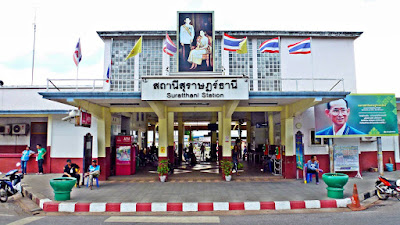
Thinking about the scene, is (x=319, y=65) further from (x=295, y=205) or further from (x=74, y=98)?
(x=74, y=98)

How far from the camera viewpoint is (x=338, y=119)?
44.7 ft

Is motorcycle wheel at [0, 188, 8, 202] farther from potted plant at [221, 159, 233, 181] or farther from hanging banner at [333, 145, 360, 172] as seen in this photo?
hanging banner at [333, 145, 360, 172]

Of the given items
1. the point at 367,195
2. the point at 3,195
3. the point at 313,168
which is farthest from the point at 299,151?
the point at 3,195

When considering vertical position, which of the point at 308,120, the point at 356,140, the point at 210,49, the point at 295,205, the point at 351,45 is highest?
the point at 351,45

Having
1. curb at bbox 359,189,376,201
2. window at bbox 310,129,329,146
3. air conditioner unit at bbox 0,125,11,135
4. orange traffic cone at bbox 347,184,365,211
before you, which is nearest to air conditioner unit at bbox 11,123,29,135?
air conditioner unit at bbox 0,125,11,135

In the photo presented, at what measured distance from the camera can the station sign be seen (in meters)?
11.5

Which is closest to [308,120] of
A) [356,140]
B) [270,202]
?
[356,140]

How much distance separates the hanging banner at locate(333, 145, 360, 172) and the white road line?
8791 mm

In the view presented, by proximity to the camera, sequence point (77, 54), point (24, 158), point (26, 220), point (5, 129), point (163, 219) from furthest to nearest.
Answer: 1. point (5, 129)
2. point (24, 158)
3. point (77, 54)
4. point (163, 219)
5. point (26, 220)

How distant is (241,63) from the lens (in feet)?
63.7

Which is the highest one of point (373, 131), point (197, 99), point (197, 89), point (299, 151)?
point (197, 89)

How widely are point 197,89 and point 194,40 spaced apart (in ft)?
10.6

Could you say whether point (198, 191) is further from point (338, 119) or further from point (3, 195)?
point (338, 119)

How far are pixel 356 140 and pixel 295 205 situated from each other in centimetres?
766
